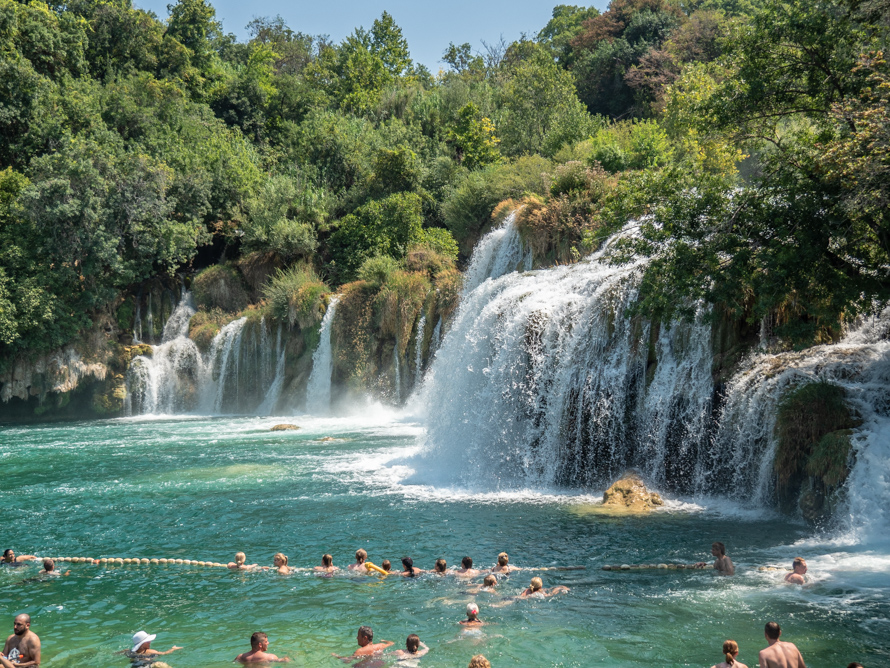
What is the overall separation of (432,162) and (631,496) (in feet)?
99.1

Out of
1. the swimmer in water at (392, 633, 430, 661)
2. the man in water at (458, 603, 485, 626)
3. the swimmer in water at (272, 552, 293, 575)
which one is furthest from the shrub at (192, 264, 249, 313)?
the swimmer in water at (392, 633, 430, 661)

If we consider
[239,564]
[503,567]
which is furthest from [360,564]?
[503,567]

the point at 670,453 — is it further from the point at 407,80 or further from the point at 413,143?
the point at 407,80

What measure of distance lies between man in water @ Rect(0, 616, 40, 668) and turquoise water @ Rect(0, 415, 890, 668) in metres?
0.31

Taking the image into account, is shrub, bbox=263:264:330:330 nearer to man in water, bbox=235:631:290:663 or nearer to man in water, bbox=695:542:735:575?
man in water, bbox=695:542:735:575

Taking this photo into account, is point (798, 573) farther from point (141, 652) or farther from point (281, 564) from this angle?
point (141, 652)

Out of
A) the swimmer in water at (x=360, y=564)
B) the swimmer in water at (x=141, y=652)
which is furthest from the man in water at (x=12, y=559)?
the swimmer in water at (x=360, y=564)

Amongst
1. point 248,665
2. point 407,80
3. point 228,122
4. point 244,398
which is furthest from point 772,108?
point 407,80

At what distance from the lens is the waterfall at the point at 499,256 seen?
78.9 feet

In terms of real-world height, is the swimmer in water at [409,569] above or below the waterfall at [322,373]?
below

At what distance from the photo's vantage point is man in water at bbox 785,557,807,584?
27.6ft

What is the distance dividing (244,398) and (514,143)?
19350 millimetres

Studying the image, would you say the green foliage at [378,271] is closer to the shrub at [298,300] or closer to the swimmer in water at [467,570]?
the shrub at [298,300]

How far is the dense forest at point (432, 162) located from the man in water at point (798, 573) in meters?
4.45
